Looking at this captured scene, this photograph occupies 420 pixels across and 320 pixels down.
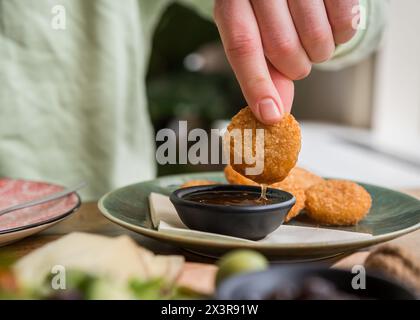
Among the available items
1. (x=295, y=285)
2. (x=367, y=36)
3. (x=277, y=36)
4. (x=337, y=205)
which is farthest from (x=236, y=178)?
(x=367, y=36)

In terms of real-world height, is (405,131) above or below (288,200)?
below

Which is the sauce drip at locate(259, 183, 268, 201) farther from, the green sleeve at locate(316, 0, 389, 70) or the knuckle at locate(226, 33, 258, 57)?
the green sleeve at locate(316, 0, 389, 70)

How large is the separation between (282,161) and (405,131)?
8.70ft

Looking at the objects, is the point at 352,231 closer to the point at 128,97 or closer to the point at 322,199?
the point at 322,199

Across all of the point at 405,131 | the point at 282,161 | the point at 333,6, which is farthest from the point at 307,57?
the point at 405,131

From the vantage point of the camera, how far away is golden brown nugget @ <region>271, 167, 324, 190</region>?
3.72 feet

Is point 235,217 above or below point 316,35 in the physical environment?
below

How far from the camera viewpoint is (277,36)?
3.32ft

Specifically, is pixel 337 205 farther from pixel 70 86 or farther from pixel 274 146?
pixel 70 86

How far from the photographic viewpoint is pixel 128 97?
1.93 metres

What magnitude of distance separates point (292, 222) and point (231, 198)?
0.51 ft

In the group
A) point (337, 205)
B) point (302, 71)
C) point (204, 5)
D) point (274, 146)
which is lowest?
point (337, 205)

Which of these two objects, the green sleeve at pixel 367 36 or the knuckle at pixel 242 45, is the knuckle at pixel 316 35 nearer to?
the knuckle at pixel 242 45

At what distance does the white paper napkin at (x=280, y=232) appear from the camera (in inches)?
36.2
